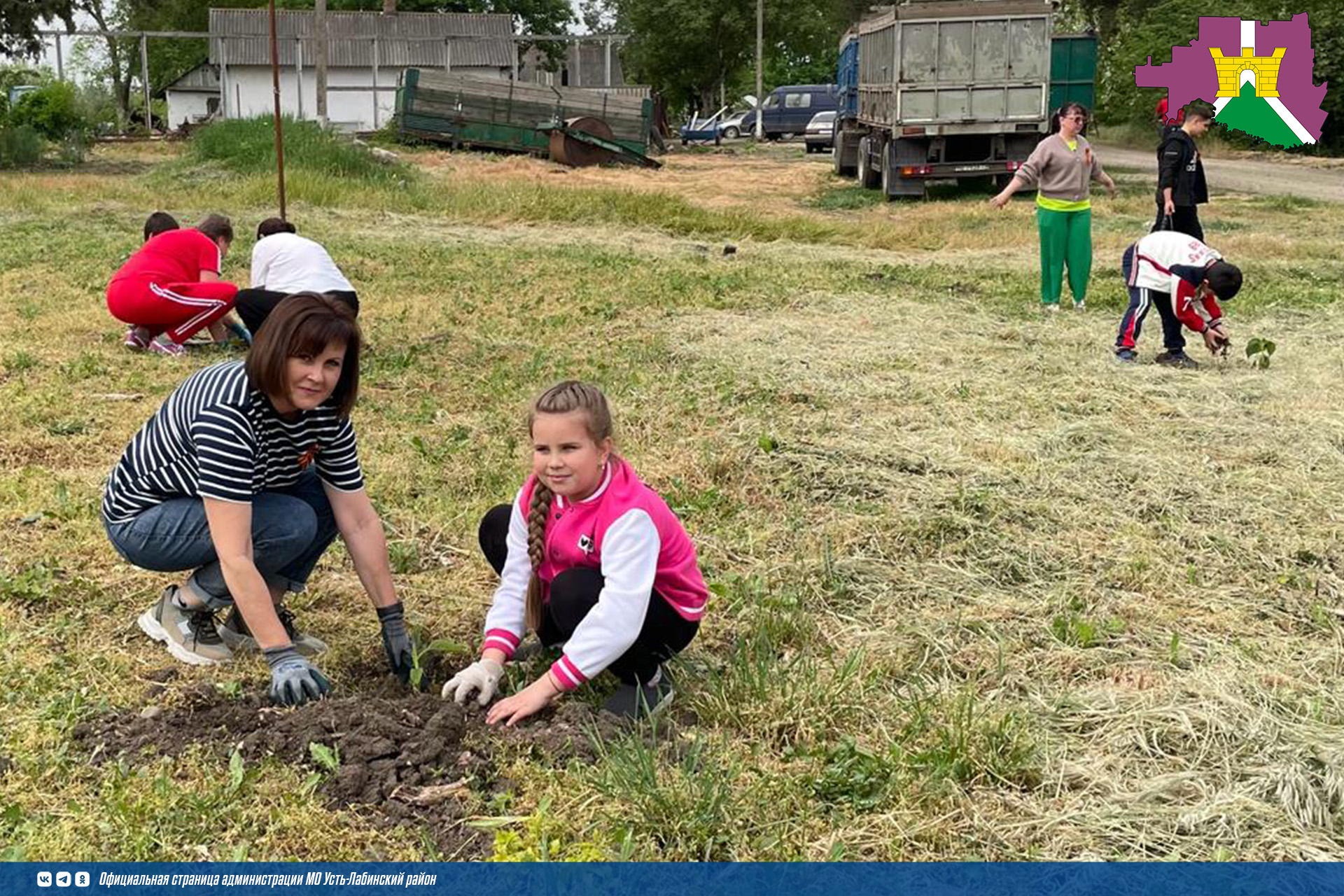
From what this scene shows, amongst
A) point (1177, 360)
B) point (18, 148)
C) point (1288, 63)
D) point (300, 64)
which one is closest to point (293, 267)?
point (1177, 360)

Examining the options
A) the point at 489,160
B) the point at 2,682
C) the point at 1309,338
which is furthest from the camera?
the point at 489,160

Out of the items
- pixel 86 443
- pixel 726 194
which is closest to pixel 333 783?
pixel 86 443

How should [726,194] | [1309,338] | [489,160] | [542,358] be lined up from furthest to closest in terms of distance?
[489,160] → [726,194] → [1309,338] → [542,358]

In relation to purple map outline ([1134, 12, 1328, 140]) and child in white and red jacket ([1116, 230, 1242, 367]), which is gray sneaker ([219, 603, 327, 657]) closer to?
child in white and red jacket ([1116, 230, 1242, 367])

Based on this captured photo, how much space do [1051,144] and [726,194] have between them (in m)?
12.8

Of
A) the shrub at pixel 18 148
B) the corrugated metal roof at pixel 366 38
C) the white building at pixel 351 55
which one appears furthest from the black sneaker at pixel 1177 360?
the corrugated metal roof at pixel 366 38

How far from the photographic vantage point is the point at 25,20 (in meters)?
26.1

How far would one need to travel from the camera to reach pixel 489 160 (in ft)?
90.0

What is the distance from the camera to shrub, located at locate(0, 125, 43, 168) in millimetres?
25359

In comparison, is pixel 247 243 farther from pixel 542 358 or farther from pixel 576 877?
pixel 576 877

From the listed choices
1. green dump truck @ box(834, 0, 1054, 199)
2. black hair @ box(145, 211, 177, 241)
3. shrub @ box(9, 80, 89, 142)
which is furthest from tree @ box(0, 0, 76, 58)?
black hair @ box(145, 211, 177, 241)

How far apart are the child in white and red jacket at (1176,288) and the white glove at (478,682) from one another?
16.5ft

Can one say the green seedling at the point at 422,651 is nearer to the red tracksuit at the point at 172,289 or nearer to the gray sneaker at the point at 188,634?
the gray sneaker at the point at 188,634

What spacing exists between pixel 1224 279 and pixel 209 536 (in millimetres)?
5332
